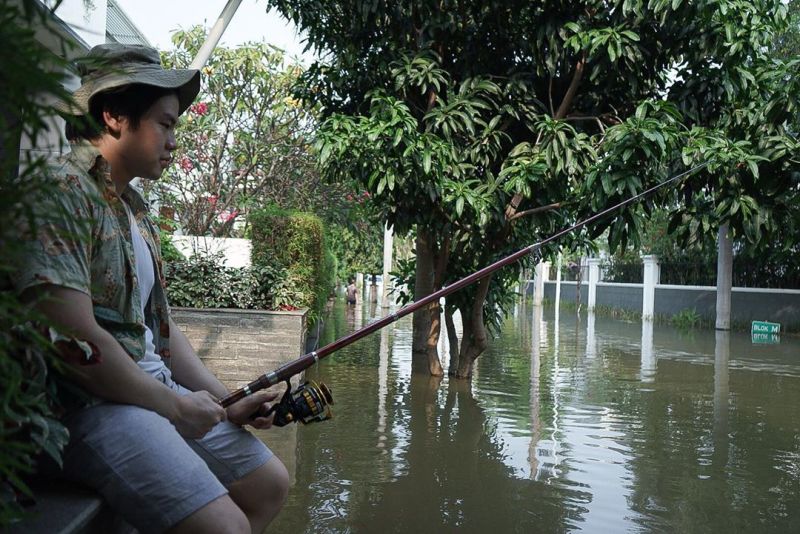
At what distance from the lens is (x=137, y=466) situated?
194cm

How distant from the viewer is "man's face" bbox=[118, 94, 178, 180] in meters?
2.39

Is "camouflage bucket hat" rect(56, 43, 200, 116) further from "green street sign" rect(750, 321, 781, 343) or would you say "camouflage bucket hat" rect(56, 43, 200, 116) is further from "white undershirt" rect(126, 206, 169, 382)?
"green street sign" rect(750, 321, 781, 343)

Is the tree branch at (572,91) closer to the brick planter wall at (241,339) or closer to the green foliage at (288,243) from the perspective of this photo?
the brick planter wall at (241,339)

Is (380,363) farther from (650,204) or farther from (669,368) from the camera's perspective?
(650,204)

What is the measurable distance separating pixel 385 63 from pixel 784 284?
791 inches

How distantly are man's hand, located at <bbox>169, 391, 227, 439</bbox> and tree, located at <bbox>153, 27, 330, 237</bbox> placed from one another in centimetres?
1243

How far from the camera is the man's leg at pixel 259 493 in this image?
249cm

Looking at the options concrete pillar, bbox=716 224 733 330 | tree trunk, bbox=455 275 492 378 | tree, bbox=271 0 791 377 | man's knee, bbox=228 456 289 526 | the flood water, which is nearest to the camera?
man's knee, bbox=228 456 289 526

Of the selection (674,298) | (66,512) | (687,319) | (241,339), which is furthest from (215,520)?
(674,298)

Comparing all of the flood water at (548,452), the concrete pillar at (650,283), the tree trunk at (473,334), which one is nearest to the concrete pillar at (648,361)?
the flood water at (548,452)

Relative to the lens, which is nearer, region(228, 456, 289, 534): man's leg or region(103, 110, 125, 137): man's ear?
region(103, 110, 125, 137): man's ear

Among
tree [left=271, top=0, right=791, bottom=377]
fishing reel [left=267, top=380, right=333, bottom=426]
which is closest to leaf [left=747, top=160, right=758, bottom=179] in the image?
tree [left=271, top=0, right=791, bottom=377]

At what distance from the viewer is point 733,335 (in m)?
22.3

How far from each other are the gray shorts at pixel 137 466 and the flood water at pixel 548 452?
8.19ft
